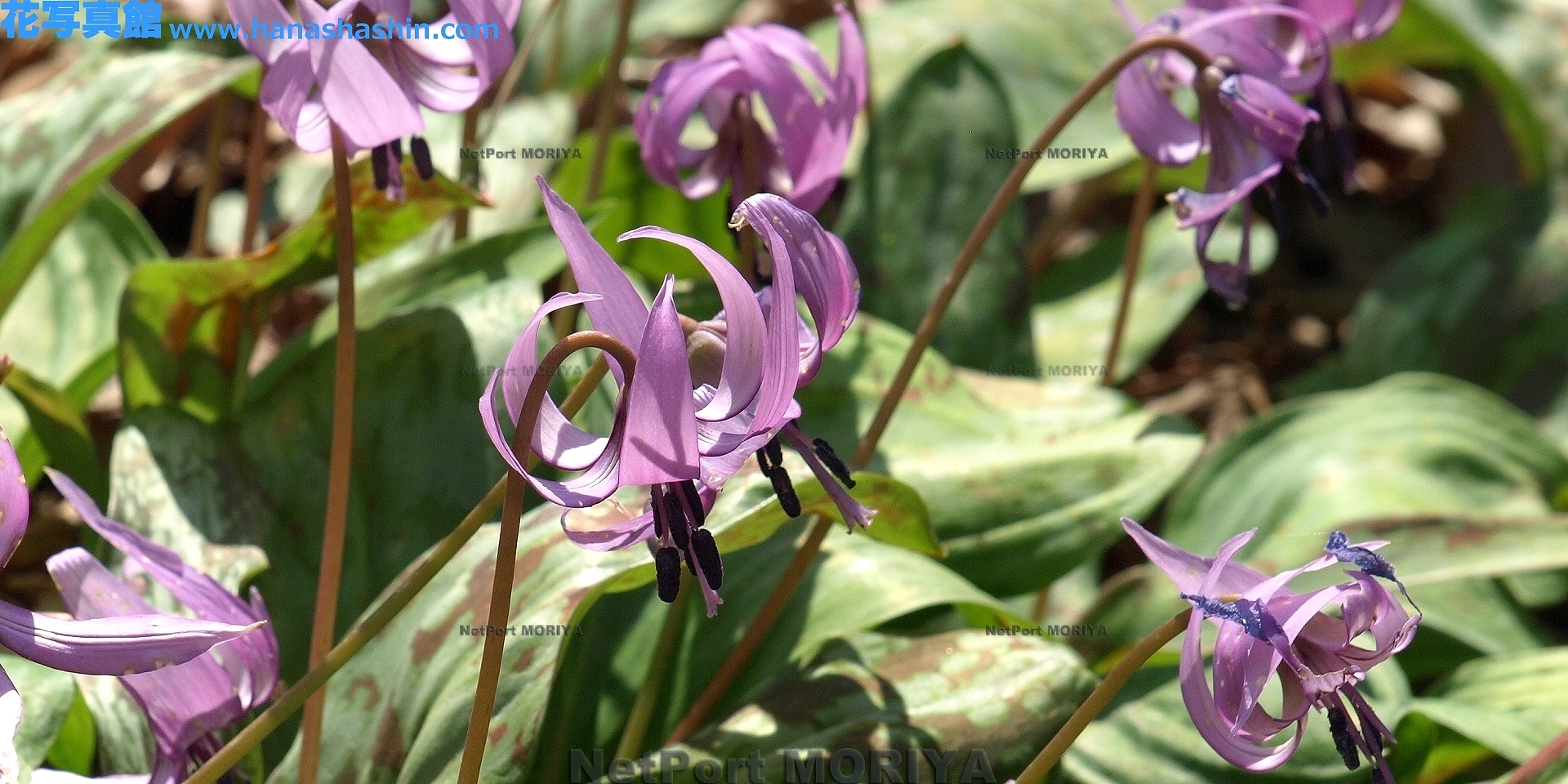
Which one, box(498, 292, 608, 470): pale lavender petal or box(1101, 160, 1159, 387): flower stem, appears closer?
box(498, 292, 608, 470): pale lavender petal

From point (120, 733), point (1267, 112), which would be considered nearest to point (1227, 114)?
point (1267, 112)

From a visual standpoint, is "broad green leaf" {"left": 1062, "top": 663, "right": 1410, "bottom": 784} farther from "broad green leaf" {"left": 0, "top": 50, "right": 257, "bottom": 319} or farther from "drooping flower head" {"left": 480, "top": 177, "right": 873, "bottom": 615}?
"broad green leaf" {"left": 0, "top": 50, "right": 257, "bottom": 319}

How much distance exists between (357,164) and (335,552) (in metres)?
0.52

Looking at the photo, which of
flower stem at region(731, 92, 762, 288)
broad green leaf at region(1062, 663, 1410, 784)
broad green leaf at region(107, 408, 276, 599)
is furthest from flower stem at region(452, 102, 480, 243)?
broad green leaf at region(1062, 663, 1410, 784)

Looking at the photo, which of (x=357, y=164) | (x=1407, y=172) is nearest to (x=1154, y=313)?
(x=357, y=164)

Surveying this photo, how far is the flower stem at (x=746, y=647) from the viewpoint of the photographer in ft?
4.67

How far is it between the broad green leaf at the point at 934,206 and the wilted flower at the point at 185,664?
1208mm

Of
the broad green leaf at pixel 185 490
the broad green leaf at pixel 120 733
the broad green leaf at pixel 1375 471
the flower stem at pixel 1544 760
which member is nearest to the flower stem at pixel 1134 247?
the broad green leaf at pixel 1375 471

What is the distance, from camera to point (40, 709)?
4.24ft

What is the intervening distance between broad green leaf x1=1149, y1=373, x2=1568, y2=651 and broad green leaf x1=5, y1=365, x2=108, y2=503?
153 centimetres

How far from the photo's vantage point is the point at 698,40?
4.14 meters

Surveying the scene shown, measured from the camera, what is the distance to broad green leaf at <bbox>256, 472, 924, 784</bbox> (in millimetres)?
1227

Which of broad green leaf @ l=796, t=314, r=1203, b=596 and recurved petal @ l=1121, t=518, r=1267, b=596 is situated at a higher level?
recurved petal @ l=1121, t=518, r=1267, b=596

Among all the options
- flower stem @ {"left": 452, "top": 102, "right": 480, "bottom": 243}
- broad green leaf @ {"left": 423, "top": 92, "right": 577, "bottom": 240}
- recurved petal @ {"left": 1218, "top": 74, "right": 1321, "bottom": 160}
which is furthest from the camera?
broad green leaf @ {"left": 423, "top": 92, "right": 577, "bottom": 240}
